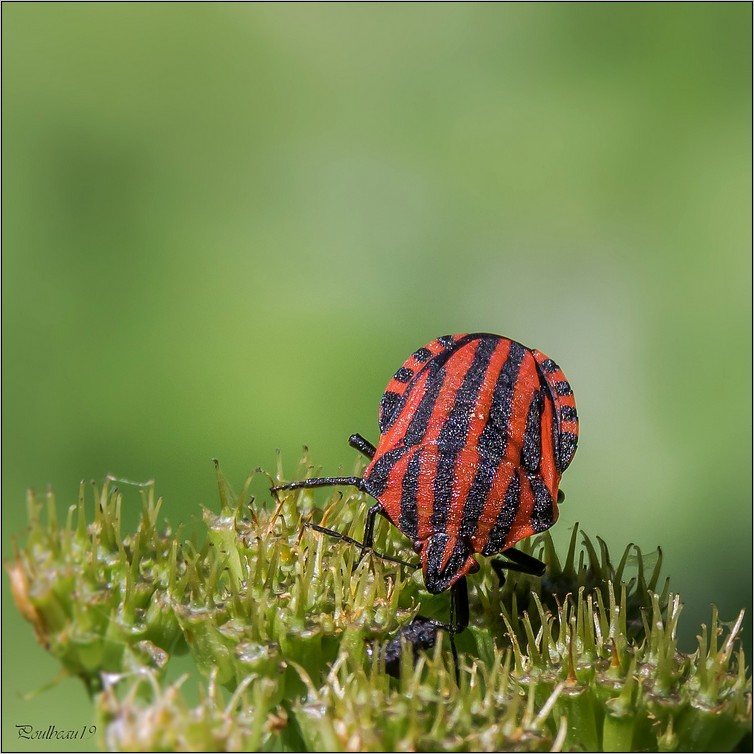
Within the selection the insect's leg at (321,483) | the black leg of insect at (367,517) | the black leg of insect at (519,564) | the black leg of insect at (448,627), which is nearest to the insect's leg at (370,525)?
the black leg of insect at (367,517)

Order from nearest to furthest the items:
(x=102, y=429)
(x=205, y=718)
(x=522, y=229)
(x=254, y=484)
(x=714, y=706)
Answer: (x=205, y=718) < (x=714, y=706) < (x=254, y=484) < (x=102, y=429) < (x=522, y=229)

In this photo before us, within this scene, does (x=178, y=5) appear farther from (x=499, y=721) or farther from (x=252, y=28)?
(x=499, y=721)

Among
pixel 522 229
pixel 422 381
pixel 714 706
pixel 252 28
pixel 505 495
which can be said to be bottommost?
pixel 714 706

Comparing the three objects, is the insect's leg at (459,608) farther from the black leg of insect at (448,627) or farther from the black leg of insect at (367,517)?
the black leg of insect at (367,517)

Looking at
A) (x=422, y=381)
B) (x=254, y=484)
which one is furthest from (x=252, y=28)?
(x=422, y=381)

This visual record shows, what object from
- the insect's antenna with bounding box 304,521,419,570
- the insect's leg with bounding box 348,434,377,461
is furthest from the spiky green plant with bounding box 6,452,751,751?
the insect's leg with bounding box 348,434,377,461

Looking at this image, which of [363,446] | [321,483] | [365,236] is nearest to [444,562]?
[321,483]
